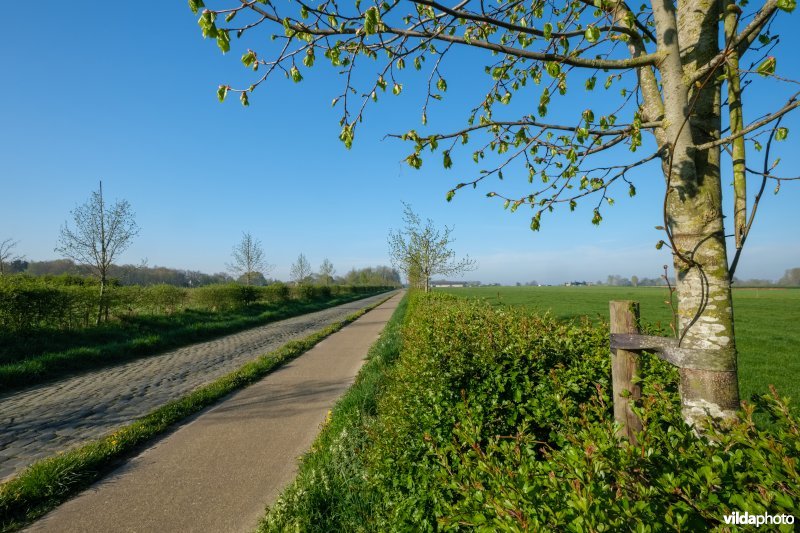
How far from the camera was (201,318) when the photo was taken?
1803 cm

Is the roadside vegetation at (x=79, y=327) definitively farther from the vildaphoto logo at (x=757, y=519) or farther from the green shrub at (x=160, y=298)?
the vildaphoto logo at (x=757, y=519)

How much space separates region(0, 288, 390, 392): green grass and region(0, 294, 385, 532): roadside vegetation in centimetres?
463

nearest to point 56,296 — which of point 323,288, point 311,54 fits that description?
point 311,54

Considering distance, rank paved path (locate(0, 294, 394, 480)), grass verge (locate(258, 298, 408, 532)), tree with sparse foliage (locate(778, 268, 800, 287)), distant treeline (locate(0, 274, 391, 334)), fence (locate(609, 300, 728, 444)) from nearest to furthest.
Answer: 1. fence (locate(609, 300, 728, 444))
2. grass verge (locate(258, 298, 408, 532))
3. paved path (locate(0, 294, 394, 480))
4. distant treeline (locate(0, 274, 391, 334))
5. tree with sparse foliage (locate(778, 268, 800, 287))

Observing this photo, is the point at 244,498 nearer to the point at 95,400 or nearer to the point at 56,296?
the point at 95,400

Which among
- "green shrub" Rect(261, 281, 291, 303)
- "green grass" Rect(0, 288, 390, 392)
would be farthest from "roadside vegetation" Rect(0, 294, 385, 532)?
"green shrub" Rect(261, 281, 291, 303)

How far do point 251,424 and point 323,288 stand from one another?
4203 cm

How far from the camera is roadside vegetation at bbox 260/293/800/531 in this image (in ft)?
4.20

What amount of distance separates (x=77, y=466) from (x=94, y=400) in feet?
10.7

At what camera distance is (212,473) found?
415 centimetres

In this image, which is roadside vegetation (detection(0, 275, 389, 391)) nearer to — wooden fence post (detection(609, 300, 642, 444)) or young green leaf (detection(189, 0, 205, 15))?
young green leaf (detection(189, 0, 205, 15))

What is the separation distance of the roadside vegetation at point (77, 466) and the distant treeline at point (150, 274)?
13.6m

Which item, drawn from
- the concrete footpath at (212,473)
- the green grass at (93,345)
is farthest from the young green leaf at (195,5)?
the green grass at (93,345)

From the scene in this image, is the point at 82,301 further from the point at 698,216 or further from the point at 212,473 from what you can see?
the point at 698,216
